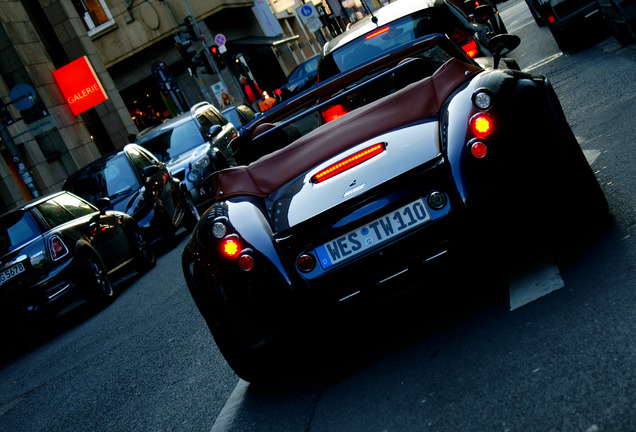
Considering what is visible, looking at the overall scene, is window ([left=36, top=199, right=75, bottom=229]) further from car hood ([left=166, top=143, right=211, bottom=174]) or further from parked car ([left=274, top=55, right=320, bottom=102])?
parked car ([left=274, top=55, right=320, bottom=102])

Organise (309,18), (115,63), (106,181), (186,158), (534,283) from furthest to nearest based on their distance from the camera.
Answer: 1. (309,18)
2. (115,63)
3. (186,158)
4. (106,181)
5. (534,283)

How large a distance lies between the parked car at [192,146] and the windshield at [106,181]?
5.26 ft

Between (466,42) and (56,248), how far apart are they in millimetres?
5167

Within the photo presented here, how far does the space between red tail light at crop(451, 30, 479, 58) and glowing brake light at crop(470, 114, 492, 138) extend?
4.86 metres

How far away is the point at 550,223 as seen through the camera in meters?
3.87

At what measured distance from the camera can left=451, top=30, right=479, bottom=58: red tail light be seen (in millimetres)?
8586

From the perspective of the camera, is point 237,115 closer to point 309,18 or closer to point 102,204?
point 102,204

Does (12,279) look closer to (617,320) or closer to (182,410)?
(182,410)

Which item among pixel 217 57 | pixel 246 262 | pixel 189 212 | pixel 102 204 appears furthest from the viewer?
pixel 217 57

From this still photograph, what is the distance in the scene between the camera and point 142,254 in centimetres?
1143

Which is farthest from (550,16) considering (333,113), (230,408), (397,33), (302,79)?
(302,79)

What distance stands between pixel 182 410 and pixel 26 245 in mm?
5668

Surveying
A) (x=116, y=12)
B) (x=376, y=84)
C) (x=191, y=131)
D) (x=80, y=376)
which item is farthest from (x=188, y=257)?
(x=116, y=12)

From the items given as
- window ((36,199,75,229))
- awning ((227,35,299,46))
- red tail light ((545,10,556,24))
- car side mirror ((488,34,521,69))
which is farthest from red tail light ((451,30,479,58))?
awning ((227,35,299,46))
